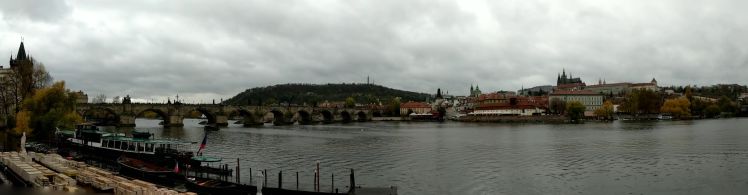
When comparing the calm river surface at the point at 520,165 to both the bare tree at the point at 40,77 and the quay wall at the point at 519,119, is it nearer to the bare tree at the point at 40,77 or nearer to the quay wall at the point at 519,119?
the bare tree at the point at 40,77

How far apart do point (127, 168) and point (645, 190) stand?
32787 millimetres

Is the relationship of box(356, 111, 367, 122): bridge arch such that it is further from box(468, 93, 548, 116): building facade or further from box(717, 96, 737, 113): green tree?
box(717, 96, 737, 113): green tree

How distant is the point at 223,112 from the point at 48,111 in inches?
2504

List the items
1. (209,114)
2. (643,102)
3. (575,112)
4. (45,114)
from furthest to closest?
(643,102), (575,112), (209,114), (45,114)

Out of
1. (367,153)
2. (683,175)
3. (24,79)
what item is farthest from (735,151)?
(24,79)

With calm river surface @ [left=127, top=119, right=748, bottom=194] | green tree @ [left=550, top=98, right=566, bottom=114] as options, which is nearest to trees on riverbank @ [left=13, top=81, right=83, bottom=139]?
calm river surface @ [left=127, top=119, right=748, bottom=194]

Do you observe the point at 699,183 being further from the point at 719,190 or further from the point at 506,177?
the point at 506,177

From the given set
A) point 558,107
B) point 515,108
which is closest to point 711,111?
point 558,107

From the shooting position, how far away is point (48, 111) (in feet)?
232

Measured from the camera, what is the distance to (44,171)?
115ft

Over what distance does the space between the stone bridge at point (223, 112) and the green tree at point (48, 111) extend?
110 ft

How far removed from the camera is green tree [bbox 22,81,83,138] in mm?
67938

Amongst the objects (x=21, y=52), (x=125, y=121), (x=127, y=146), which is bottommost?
(x=127, y=146)

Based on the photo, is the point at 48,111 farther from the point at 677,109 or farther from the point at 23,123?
the point at 677,109
